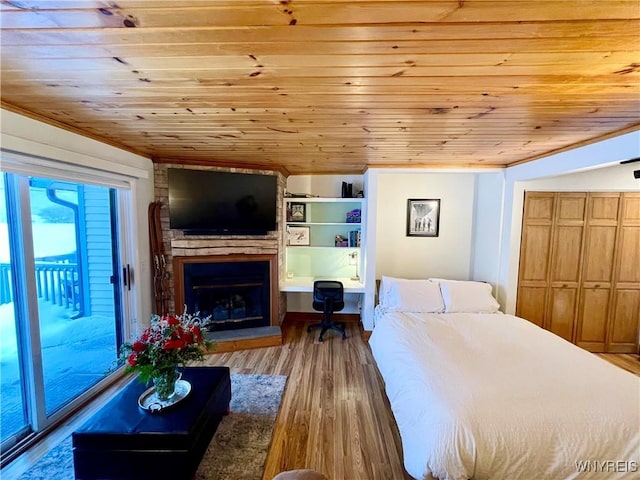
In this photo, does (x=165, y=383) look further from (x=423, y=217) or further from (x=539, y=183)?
(x=539, y=183)

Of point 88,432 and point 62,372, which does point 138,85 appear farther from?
point 62,372

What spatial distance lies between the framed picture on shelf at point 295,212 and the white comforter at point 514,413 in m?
2.40

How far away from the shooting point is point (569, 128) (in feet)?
6.81

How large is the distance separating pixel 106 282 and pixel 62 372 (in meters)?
0.82

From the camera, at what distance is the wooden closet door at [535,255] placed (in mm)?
3262

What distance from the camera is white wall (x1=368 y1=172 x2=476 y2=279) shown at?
12.9 ft

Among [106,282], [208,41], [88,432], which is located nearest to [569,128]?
[208,41]

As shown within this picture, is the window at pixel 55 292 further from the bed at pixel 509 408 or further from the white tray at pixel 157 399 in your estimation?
the bed at pixel 509 408

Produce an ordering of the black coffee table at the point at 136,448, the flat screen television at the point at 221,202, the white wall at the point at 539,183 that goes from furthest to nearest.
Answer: the flat screen television at the point at 221,202, the white wall at the point at 539,183, the black coffee table at the point at 136,448

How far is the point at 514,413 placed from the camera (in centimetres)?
147

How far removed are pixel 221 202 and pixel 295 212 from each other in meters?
1.12

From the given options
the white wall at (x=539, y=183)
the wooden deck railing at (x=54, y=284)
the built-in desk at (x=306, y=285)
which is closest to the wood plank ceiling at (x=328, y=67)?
the white wall at (x=539, y=183)

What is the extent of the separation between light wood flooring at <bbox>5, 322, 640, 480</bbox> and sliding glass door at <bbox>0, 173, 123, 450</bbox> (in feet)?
1.00

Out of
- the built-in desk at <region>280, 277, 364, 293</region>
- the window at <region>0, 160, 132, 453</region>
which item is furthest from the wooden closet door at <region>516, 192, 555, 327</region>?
the window at <region>0, 160, 132, 453</region>
